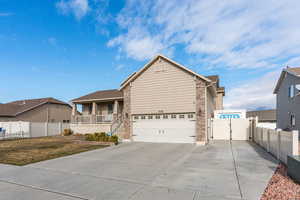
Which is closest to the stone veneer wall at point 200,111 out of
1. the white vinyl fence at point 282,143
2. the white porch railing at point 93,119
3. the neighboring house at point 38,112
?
the white vinyl fence at point 282,143

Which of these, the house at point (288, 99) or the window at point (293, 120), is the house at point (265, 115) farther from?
the window at point (293, 120)

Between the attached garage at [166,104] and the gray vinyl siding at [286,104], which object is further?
the gray vinyl siding at [286,104]

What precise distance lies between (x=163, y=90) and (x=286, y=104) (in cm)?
1520

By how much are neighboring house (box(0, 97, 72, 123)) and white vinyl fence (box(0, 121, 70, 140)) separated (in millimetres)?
4488

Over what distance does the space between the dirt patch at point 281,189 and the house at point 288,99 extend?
42.5ft

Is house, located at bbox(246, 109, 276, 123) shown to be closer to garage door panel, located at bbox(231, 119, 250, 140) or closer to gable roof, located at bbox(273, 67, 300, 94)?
gable roof, located at bbox(273, 67, 300, 94)

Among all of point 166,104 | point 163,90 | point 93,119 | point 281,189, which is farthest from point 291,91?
point 93,119

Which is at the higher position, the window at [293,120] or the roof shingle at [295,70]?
the roof shingle at [295,70]

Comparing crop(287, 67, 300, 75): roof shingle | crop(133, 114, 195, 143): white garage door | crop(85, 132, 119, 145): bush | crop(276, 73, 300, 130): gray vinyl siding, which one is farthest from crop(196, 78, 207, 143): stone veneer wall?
crop(287, 67, 300, 75): roof shingle

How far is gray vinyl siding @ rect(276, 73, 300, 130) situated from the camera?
1598 centimetres

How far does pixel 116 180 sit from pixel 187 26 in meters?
10.9

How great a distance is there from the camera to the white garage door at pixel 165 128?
41.8 ft

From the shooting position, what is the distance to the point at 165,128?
44.1 feet

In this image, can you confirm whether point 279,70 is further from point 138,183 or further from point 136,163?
point 138,183
